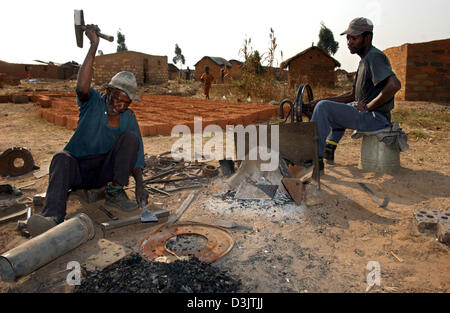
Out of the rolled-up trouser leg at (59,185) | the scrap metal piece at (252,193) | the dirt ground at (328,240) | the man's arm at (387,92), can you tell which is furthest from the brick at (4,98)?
the man's arm at (387,92)

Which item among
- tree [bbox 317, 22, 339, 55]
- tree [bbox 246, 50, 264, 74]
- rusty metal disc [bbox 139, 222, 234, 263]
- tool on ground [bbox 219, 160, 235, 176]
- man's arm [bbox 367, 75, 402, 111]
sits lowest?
rusty metal disc [bbox 139, 222, 234, 263]

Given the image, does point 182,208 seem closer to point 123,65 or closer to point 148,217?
point 148,217

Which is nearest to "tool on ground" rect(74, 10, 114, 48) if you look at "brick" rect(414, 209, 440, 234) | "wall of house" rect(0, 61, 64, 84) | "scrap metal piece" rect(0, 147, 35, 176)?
"scrap metal piece" rect(0, 147, 35, 176)

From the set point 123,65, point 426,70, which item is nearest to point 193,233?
point 426,70

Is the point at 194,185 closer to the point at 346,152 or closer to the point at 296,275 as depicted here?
the point at 296,275

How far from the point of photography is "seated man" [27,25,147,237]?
2688mm

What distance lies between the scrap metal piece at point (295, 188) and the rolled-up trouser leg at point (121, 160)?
1.50 m

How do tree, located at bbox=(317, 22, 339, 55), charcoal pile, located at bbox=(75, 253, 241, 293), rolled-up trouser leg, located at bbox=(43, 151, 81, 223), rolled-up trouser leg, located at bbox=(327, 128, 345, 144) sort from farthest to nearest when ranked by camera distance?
tree, located at bbox=(317, 22, 339, 55)
rolled-up trouser leg, located at bbox=(327, 128, 345, 144)
rolled-up trouser leg, located at bbox=(43, 151, 81, 223)
charcoal pile, located at bbox=(75, 253, 241, 293)

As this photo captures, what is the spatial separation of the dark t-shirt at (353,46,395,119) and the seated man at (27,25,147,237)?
2.59 meters

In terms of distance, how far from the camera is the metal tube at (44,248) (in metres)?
2.00

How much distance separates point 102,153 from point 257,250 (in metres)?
1.67

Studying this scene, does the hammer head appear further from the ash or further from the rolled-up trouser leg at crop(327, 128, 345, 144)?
the rolled-up trouser leg at crop(327, 128, 345, 144)

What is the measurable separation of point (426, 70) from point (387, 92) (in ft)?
28.3

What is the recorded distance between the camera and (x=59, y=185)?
2588 millimetres
